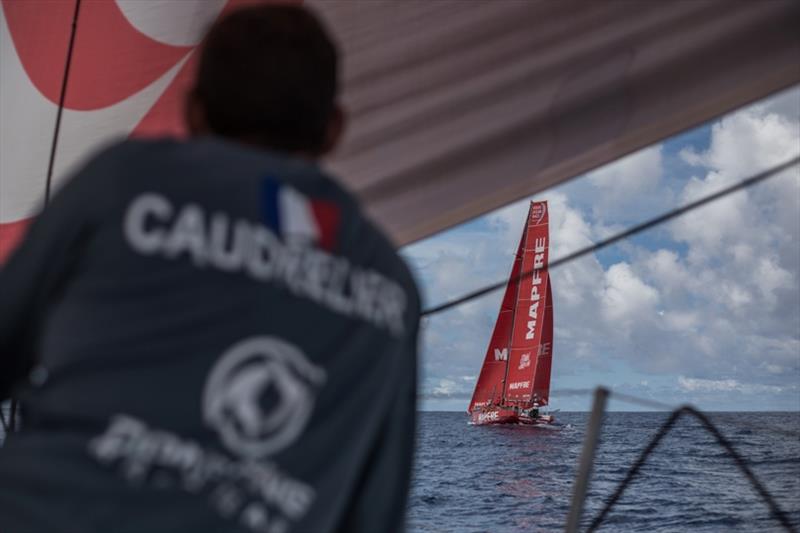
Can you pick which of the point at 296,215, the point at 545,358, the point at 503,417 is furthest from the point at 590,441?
the point at 503,417

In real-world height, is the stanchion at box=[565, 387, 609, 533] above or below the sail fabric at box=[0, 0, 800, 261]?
below

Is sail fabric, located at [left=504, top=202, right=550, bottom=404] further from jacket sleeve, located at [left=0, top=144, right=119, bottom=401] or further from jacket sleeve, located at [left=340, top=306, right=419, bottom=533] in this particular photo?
jacket sleeve, located at [left=0, top=144, right=119, bottom=401]

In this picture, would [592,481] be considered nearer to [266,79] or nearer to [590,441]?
[590,441]

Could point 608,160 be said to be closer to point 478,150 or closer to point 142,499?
point 478,150

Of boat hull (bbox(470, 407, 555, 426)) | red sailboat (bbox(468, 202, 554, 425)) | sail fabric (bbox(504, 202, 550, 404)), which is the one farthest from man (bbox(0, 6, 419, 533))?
boat hull (bbox(470, 407, 555, 426))

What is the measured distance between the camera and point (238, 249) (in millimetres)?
492

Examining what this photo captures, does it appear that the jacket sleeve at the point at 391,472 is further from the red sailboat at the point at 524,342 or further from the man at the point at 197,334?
the red sailboat at the point at 524,342

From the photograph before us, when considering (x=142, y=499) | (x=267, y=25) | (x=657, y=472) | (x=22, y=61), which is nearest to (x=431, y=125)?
(x=22, y=61)

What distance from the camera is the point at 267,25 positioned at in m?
0.53

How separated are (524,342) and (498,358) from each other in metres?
1.26

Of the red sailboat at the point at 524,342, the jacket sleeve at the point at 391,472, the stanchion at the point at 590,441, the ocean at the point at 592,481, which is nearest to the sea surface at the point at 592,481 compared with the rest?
the ocean at the point at 592,481

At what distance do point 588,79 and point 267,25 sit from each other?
722mm

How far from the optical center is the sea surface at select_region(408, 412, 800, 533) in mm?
16719

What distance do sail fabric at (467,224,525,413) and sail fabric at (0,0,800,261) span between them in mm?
18861
